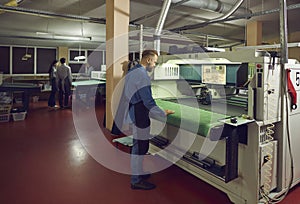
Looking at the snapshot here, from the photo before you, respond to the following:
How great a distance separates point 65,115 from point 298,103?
546cm

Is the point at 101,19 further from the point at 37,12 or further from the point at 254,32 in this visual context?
the point at 254,32

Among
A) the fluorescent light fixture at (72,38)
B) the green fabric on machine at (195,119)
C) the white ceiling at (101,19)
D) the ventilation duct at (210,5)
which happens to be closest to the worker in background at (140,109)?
the green fabric on machine at (195,119)

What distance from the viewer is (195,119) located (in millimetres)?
2195

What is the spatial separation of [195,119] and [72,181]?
157 cm

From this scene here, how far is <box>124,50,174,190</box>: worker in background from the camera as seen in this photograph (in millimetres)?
2338

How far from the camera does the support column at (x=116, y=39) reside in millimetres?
→ 4152

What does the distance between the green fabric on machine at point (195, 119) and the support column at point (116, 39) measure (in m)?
1.91

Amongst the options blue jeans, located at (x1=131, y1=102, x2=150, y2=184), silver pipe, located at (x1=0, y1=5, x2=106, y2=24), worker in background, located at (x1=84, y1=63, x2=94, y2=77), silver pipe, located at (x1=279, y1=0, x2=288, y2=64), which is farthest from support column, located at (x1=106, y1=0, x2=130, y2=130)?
worker in background, located at (x1=84, y1=63, x2=94, y2=77)

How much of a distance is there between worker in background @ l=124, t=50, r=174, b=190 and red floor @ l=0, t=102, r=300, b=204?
18 centimetres

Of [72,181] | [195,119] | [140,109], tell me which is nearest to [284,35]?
[195,119]

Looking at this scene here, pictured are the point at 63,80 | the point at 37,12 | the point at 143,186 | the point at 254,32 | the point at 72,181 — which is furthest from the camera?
the point at 63,80

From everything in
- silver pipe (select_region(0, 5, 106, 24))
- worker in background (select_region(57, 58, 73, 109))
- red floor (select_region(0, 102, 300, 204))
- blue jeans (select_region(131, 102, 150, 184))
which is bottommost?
red floor (select_region(0, 102, 300, 204))

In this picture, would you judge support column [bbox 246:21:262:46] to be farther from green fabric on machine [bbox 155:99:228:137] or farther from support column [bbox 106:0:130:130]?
green fabric on machine [bbox 155:99:228:137]

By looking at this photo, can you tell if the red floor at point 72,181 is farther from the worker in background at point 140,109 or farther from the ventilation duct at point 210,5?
the ventilation duct at point 210,5
